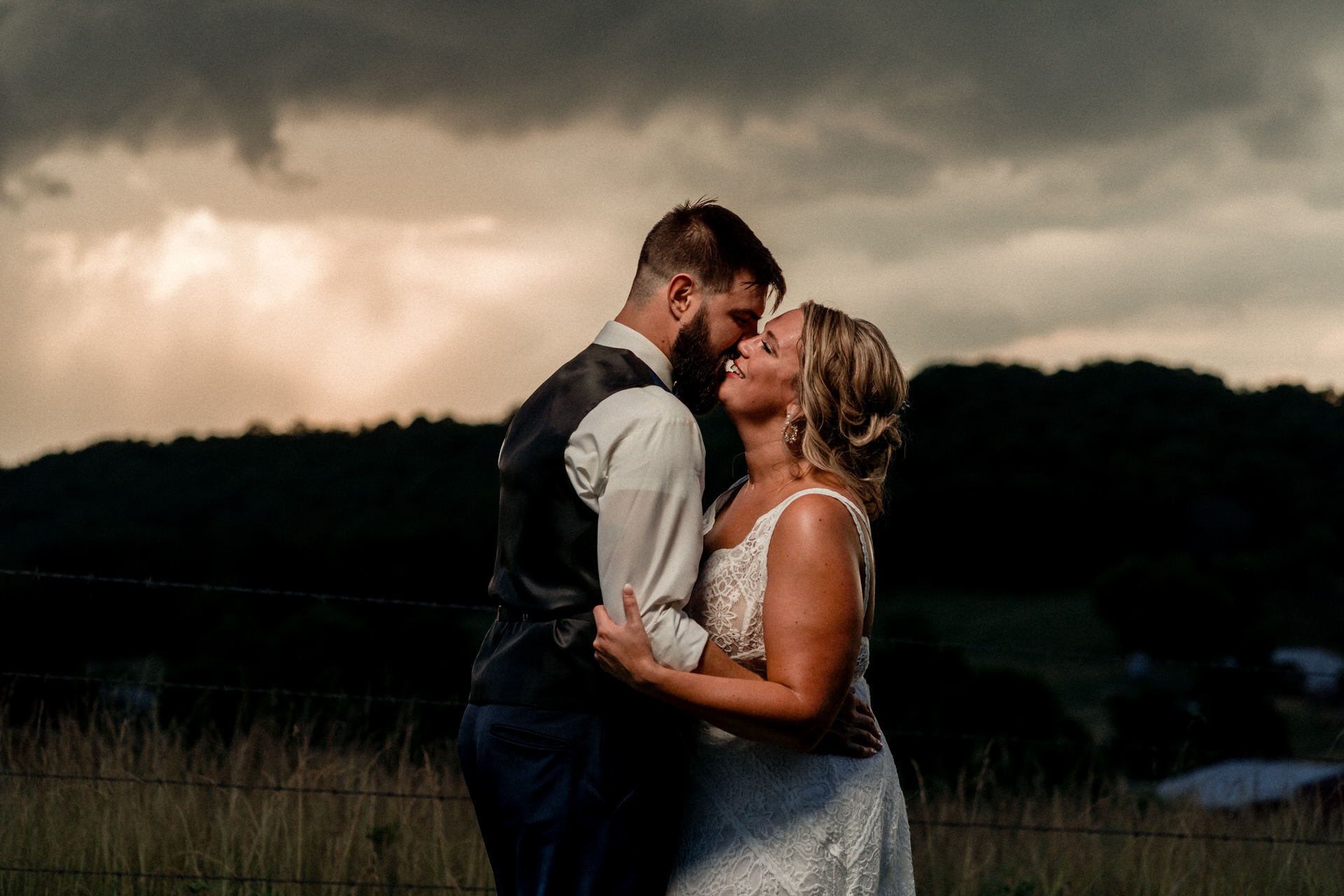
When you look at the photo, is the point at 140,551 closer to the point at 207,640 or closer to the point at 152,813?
the point at 207,640

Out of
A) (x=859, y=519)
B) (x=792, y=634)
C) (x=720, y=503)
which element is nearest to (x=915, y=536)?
(x=720, y=503)

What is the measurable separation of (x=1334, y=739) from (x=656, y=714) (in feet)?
Result: 11.0

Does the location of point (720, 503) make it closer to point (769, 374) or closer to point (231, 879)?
point (769, 374)

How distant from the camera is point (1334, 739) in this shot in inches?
179

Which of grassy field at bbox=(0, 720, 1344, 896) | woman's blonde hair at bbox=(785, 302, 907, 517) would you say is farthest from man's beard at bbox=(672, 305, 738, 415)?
grassy field at bbox=(0, 720, 1344, 896)

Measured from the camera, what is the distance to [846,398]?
8.79 ft

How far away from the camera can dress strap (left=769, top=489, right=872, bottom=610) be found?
2.55 m

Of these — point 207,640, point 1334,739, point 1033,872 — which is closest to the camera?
point 1334,739

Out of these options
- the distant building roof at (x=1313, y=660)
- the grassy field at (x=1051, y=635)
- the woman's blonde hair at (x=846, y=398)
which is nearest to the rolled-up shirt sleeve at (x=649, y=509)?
the woman's blonde hair at (x=846, y=398)

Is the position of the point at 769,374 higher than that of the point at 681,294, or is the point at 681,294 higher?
the point at 681,294

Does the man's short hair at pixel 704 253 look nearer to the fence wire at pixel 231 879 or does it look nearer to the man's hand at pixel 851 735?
the man's hand at pixel 851 735

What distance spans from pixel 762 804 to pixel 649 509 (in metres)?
0.75

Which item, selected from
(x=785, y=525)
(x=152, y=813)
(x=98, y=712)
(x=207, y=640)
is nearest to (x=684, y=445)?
(x=785, y=525)

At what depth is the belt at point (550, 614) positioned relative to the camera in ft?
7.91
